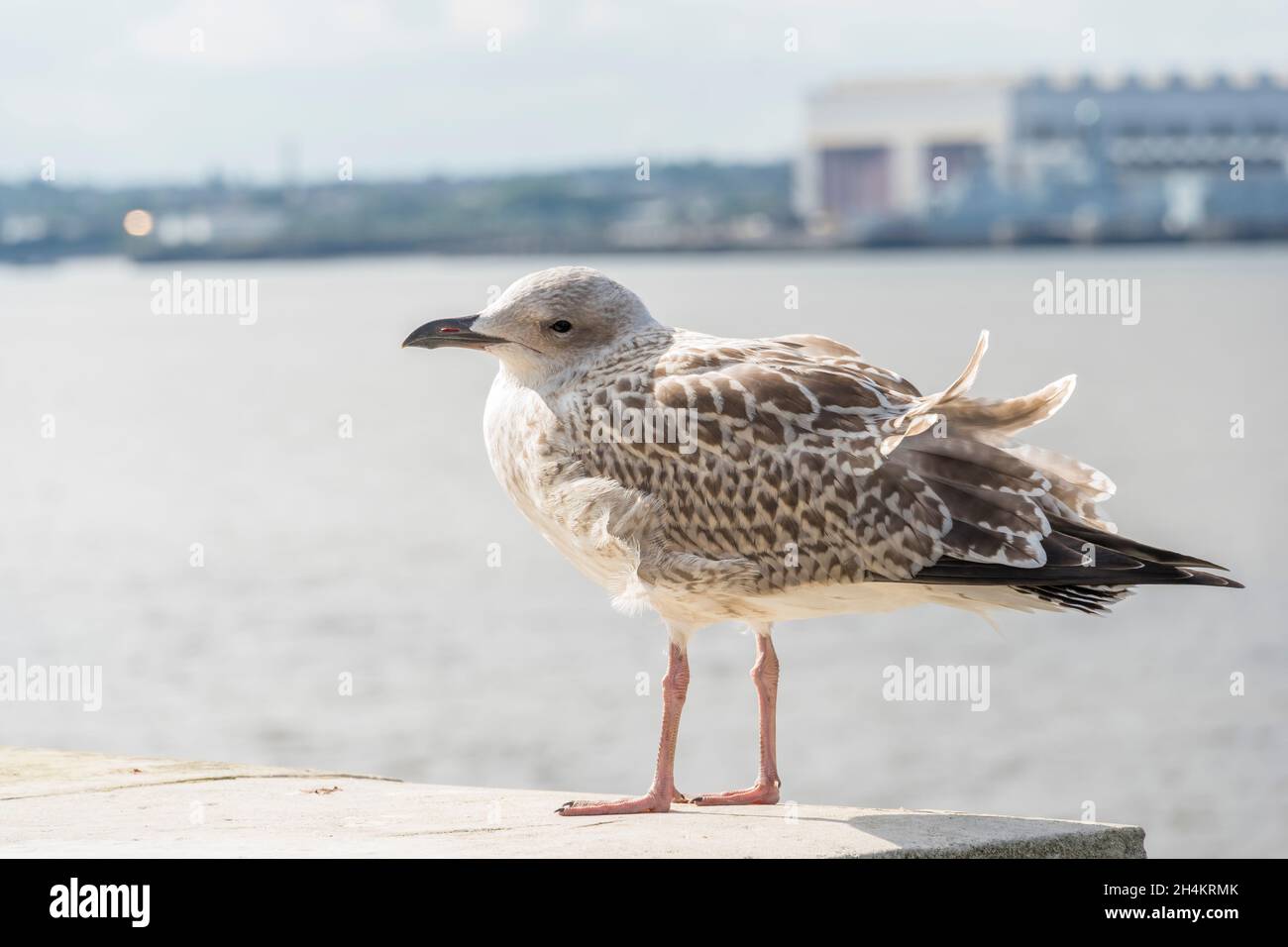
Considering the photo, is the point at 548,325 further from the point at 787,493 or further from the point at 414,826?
the point at 414,826

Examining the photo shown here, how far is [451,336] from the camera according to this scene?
307 inches

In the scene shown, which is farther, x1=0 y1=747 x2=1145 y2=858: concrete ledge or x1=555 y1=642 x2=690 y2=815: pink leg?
x1=555 y1=642 x2=690 y2=815: pink leg

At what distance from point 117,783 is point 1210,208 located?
137047 mm

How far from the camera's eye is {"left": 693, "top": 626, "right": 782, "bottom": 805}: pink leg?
7602mm

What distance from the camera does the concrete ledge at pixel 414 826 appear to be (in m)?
6.19

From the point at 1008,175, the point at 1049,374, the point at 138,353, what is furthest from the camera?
the point at 1008,175

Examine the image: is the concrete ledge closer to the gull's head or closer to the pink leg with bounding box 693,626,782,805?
the pink leg with bounding box 693,626,782,805

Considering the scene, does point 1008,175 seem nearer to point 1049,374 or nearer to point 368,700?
point 1049,374

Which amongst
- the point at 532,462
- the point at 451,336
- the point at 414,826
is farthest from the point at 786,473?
the point at 414,826

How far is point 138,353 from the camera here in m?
72.5

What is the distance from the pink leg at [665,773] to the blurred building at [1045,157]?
12280 centimetres

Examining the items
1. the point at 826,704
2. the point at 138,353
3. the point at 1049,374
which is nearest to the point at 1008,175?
the point at 138,353

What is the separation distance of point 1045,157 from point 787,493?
133189 millimetres

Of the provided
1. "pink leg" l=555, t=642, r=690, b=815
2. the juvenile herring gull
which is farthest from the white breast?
"pink leg" l=555, t=642, r=690, b=815
